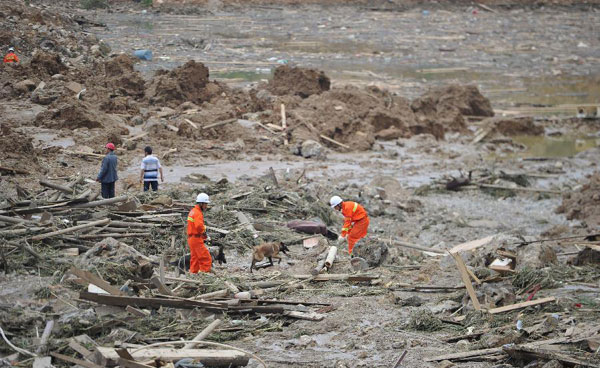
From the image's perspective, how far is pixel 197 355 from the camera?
795cm

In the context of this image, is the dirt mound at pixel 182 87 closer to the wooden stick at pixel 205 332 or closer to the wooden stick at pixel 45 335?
the wooden stick at pixel 205 332

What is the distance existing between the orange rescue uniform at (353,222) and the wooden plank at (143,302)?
4694mm

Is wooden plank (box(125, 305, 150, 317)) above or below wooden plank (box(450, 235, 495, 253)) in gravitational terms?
above

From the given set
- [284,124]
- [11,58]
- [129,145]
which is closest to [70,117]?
[129,145]

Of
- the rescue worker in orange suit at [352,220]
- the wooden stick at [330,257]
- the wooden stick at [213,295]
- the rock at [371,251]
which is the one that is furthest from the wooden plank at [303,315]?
the rescue worker in orange suit at [352,220]

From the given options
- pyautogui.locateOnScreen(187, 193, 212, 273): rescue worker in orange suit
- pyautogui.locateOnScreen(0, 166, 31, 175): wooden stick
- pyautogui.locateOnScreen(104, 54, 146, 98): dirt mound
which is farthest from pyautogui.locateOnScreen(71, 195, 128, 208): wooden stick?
pyautogui.locateOnScreen(104, 54, 146, 98): dirt mound

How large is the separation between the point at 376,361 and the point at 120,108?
15.8 m

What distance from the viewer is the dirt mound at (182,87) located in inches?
966

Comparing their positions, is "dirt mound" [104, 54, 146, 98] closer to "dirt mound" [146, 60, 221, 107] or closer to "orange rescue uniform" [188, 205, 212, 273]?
"dirt mound" [146, 60, 221, 107]

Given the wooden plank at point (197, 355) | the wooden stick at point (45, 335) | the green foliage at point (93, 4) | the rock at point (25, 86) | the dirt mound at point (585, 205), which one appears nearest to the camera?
the wooden plank at point (197, 355)

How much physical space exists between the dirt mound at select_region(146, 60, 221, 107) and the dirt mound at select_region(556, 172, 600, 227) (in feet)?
37.0

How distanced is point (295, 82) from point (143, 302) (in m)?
18.5

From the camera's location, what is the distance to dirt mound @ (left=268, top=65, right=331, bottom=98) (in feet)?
87.6

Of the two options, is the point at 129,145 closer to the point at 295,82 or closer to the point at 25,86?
the point at 25,86
